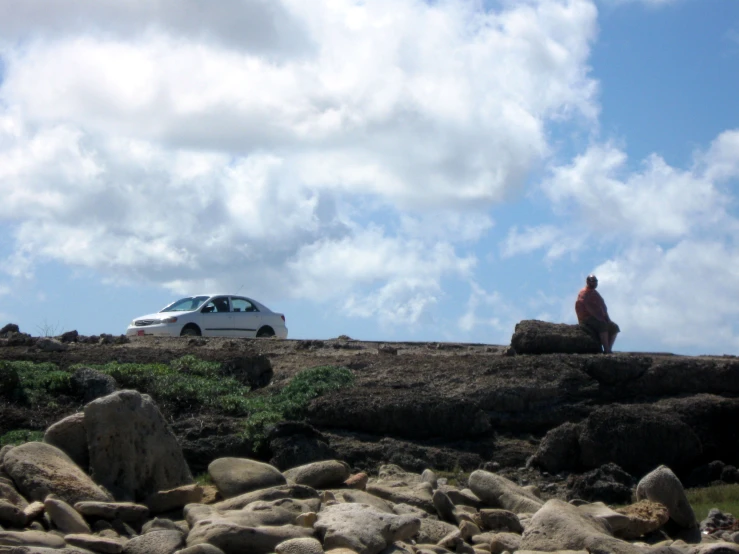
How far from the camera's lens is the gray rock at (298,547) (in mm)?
8102

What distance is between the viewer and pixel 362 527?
28.3ft

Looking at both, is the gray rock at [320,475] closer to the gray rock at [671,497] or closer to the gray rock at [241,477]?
the gray rock at [241,477]

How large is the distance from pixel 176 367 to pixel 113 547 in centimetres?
→ 775

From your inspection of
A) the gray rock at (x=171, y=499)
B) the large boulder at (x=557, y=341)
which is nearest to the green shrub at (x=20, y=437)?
the gray rock at (x=171, y=499)

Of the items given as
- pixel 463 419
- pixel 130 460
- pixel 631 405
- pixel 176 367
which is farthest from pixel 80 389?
pixel 631 405

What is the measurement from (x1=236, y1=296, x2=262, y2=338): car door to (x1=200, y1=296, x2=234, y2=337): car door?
0.53 feet

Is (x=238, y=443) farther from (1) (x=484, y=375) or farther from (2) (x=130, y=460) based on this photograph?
(1) (x=484, y=375)

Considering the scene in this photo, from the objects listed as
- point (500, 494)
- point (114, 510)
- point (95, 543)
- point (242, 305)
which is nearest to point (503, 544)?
point (500, 494)

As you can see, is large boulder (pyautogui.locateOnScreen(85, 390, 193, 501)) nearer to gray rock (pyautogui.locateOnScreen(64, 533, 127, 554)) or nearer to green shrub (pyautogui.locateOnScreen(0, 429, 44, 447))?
gray rock (pyautogui.locateOnScreen(64, 533, 127, 554))

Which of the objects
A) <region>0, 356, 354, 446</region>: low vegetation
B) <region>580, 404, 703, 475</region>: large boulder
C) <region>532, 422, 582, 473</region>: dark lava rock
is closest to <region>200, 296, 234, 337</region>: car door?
<region>0, 356, 354, 446</region>: low vegetation

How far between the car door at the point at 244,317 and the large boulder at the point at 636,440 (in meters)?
12.7

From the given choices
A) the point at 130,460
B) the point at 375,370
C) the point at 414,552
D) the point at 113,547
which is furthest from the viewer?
the point at 375,370

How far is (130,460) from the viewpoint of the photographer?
10109mm

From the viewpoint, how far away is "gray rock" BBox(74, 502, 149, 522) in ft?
28.6
